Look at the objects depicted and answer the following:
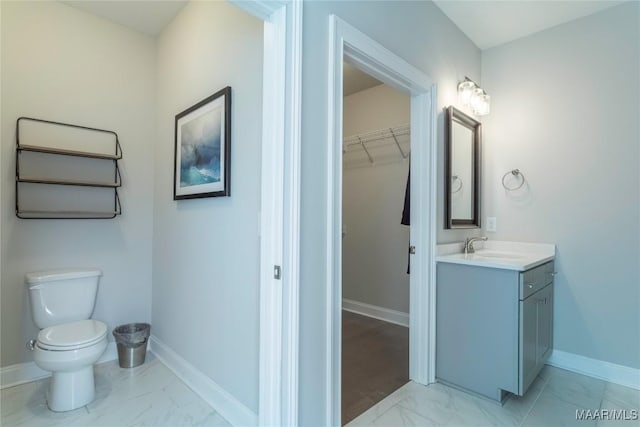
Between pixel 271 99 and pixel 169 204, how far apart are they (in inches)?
57.9

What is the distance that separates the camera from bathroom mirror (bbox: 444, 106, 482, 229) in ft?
7.77

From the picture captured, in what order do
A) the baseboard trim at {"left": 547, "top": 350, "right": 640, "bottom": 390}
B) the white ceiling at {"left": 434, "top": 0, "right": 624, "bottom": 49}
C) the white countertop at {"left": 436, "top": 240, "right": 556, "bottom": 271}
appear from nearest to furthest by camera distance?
the white countertop at {"left": 436, "top": 240, "right": 556, "bottom": 271}, the baseboard trim at {"left": 547, "top": 350, "right": 640, "bottom": 390}, the white ceiling at {"left": 434, "top": 0, "right": 624, "bottom": 49}

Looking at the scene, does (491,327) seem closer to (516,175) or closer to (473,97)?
(516,175)

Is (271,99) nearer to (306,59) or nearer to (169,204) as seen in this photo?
(306,59)

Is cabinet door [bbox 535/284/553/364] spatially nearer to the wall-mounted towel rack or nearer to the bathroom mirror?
the bathroom mirror

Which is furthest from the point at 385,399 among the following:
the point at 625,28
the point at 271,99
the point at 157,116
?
the point at 625,28

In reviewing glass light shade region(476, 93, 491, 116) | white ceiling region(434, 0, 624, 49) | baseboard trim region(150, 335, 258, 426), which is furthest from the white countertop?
white ceiling region(434, 0, 624, 49)

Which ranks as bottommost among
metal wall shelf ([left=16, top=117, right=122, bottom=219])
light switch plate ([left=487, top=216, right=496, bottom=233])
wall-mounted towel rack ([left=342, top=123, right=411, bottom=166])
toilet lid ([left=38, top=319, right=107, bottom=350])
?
toilet lid ([left=38, top=319, right=107, bottom=350])

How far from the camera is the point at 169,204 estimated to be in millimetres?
2473

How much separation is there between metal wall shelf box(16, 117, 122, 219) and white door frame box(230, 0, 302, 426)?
1715 mm

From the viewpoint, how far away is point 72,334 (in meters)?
1.92

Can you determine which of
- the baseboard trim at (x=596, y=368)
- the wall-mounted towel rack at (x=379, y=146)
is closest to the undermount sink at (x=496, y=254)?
the baseboard trim at (x=596, y=368)

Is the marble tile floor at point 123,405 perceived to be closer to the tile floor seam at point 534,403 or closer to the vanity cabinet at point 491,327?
the vanity cabinet at point 491,327

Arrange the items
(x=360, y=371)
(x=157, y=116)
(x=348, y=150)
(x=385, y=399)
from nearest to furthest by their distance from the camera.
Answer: (x=385, y=399) < (x=360, y=371) < (x=157, y=116) < (x=348, y=150)
